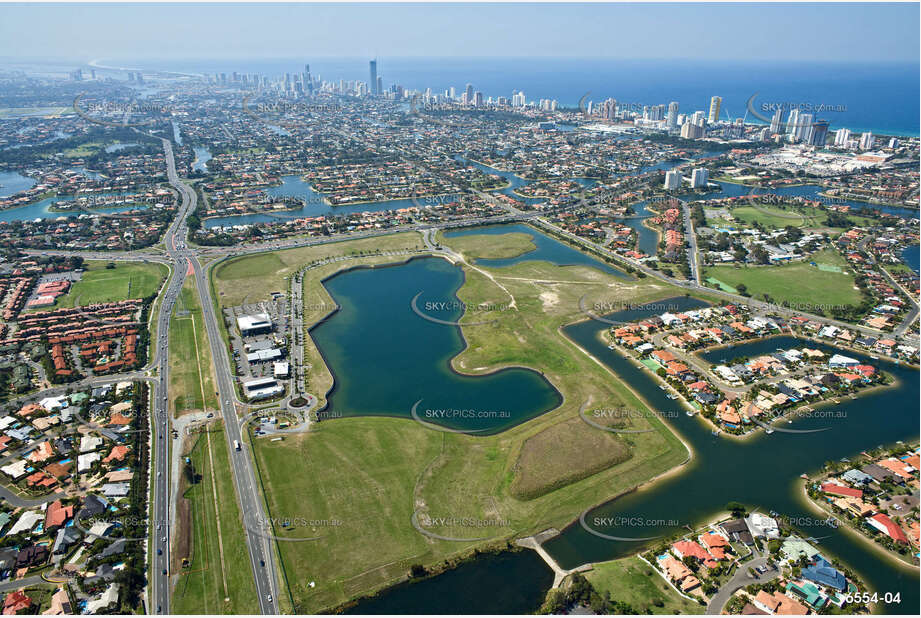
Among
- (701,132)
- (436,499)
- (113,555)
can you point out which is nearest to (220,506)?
(113,555)

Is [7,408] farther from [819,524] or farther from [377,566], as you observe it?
[819,524]

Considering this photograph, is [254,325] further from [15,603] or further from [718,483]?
[718,483]

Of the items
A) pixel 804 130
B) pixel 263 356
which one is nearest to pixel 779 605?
pixel 263 356

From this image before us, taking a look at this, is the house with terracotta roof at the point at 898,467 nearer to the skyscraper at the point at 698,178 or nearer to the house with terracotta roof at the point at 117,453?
the house with terracotta roof at the point at 117,453

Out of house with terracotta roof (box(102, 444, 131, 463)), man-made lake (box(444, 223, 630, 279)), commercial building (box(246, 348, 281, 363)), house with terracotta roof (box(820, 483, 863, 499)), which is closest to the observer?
house with terracotta roof (box(820, 483, 863, 499))

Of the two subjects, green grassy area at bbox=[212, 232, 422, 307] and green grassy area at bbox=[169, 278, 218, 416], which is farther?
green grassy area at bbox=[212, 232, 422, 307]

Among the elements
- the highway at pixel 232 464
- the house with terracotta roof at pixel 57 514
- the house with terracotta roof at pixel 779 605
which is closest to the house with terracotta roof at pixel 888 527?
the house with terracotta roof at pixel 779 605

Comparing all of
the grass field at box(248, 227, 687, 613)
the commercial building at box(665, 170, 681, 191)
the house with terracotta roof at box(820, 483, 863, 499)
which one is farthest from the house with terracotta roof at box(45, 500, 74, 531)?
the commercial building at box(665, 170, 681, 191)

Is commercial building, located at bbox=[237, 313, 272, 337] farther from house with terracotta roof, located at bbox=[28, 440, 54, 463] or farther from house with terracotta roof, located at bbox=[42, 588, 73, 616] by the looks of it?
house with terracotta roof, located at bbox=[42, 588, 73, 616]
